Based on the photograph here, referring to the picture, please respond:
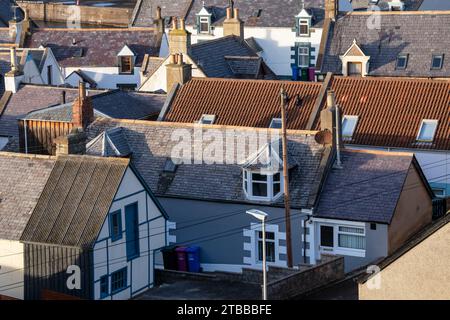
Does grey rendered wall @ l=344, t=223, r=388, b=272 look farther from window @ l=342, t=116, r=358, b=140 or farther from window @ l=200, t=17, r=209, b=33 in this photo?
window @ l=200, t=17, r=209, b=33

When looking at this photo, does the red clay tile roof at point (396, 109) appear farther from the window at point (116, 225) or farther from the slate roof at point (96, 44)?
the slate roof at point (96, 44)

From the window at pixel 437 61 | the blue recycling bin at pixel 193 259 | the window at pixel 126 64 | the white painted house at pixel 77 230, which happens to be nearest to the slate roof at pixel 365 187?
the blue recycling bin at pixel 193 259

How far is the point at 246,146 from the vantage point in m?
48.2

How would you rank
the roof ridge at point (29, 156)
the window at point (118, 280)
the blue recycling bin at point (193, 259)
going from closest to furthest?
the window at point (118, 280), the roof ridge at point (29, 156), the blue recycling bin at point (193, 259)

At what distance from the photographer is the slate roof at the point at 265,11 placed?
82938 millimetres

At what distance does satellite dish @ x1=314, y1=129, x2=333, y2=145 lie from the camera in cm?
4666

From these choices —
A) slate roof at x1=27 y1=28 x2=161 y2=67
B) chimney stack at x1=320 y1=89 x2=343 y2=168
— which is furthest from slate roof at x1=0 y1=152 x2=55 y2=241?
slate roof at x1=27 y1=28 x2=161 y2=67

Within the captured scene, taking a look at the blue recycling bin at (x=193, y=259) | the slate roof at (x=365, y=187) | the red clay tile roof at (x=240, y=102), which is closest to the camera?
the slate roof at (x=365, y=187)

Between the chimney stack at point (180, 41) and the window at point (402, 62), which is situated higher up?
the chimney stack at point (180, 41)

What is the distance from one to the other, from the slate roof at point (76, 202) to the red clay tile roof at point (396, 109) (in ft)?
48.2

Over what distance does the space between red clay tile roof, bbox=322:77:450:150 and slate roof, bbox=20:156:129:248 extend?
14.7m

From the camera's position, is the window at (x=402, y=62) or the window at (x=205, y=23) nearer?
the window at (x=402, y=62)

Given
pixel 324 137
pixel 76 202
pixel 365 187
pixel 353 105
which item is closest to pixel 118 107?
pixel 353 105
